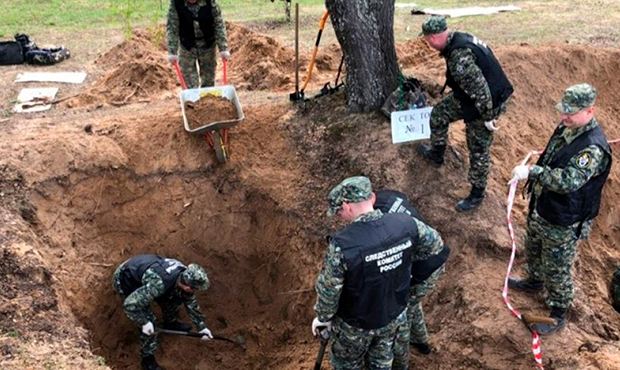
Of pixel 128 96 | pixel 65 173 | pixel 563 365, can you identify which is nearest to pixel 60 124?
pixel 65 173

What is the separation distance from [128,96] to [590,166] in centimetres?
632

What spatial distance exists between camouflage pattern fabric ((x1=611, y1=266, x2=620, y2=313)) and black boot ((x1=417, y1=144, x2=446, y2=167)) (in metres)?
1.97

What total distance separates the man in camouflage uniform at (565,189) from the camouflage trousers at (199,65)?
420cm

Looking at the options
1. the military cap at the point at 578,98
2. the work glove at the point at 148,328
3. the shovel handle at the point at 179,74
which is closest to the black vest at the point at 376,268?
the military cap at the point at 578,98

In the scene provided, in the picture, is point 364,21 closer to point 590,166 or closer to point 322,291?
point 590,166

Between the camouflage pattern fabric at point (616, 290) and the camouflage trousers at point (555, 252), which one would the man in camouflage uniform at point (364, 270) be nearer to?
the camouflage trousers at point (555, 252)

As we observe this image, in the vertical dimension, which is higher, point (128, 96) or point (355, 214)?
point (355, 214)

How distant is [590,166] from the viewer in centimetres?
449

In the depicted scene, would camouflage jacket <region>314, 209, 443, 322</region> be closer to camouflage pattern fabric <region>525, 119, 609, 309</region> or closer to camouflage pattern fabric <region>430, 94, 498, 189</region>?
camouflage pattern fabric <region>525, 119, 609, 309</region>

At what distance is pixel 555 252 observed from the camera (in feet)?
16.0

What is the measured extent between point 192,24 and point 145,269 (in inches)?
117

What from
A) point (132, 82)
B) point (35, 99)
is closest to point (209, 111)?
point (132, 82)

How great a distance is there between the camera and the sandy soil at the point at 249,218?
18.1ft

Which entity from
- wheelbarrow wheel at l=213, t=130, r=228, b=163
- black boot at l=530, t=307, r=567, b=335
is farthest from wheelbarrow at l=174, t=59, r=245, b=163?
black boot at l=530, t=307, r=567, b=335
